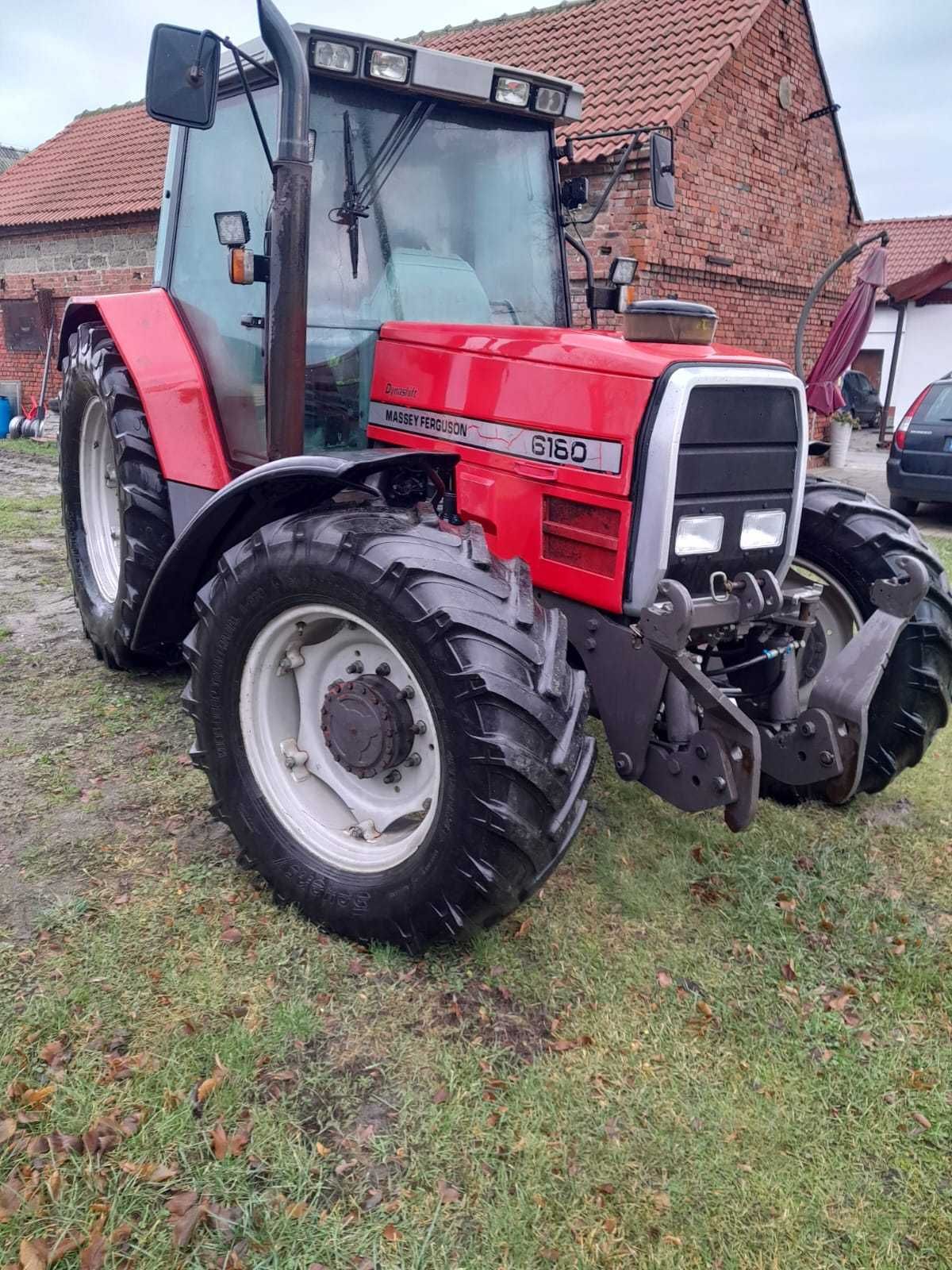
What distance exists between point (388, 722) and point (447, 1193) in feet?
3.62

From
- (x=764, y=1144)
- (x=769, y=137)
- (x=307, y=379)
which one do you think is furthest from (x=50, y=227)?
(x=764, y=1144)

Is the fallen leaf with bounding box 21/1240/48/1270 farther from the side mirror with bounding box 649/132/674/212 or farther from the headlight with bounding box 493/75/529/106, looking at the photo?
the side mirror with bounding box 649/132/674/212

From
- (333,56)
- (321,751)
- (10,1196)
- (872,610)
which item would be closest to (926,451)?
(872,610)

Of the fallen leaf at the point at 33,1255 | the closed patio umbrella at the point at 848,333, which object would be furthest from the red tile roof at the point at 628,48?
the fallen leaf at the point at 33,1255

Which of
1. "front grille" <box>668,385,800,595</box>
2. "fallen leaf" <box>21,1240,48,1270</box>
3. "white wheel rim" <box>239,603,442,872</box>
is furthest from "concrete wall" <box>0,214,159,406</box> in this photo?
"fallen leaf" <box>21,1240,48,1270</box>

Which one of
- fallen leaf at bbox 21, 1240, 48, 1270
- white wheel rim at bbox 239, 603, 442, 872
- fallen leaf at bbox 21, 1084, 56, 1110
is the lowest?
fallen leaf at bbox 21, 1240, 48, 1270

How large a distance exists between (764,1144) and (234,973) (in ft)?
4.41

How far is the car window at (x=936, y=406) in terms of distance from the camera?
984cm

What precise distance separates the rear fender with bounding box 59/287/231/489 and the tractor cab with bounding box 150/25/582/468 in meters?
0.06

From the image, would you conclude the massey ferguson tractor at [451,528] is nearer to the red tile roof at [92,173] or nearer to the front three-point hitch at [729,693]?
the front three-point hitch at [729,693]

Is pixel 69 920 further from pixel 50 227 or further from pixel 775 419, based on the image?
pixel 50 227

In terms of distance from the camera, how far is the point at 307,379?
326 centimetres

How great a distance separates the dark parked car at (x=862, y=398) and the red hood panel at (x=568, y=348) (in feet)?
67.3

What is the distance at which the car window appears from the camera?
32.3 feet
